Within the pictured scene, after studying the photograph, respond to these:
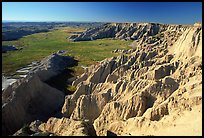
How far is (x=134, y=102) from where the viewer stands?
2673 cm

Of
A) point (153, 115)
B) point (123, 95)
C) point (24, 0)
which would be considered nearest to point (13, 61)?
point (123, 95)

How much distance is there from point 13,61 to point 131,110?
186 feet

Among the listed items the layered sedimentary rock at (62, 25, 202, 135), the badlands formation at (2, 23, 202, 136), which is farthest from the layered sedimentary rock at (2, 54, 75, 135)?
the layered sedimentary rock at (62, 25, 202, 135)

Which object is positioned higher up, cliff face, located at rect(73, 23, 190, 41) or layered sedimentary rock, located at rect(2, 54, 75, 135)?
cliff face, located at rect(73, 23, 190, 41)

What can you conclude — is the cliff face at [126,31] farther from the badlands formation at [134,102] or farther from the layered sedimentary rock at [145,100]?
the layered sedimentary rock at [145,100]

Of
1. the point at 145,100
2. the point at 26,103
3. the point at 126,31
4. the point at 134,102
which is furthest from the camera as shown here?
the point at 126,31

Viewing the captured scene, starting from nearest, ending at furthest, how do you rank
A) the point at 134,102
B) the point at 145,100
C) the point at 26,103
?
the point at 134,102
the point at 145,100
the point at 26,103

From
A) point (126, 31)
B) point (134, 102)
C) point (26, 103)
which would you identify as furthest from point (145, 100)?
point (126, 31)

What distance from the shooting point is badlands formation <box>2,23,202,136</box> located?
21500 mm

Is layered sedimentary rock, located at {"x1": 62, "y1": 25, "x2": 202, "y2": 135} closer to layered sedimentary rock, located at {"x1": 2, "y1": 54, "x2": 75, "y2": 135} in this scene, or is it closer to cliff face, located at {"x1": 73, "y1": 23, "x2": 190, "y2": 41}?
layered sedimentary rock, located at {"x1": 2, "y1": 54, "x2": 75, "y2": 135}

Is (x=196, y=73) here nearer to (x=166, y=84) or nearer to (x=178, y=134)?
(x=166, y=84)

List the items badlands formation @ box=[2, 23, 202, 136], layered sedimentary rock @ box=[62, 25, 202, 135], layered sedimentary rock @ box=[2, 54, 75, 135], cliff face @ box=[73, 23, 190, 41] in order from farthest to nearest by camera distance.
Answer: cliff face @ box=[73, 23, 190, 41] → layered sedimentary rock @ box=[2, 54, 75, 135] → layered sedimentary rock @ box=[62, 25, 202, 135] → badlands formation @ box=[2, 23, 202, 136]

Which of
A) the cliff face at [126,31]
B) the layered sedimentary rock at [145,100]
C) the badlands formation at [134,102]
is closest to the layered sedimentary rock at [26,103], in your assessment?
the badlands formation at [134,102]

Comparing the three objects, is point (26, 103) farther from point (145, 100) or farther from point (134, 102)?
point (145, 100)
